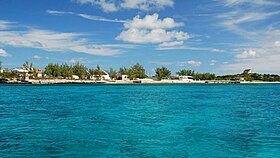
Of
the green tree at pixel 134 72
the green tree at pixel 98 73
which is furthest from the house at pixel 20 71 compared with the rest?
the green tree at pixel 134 72

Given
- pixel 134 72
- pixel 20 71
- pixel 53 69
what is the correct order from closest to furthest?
pixel 53 69 → pixel 20 71 → pixel 134 72

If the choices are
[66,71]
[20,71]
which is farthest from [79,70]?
[20,71]

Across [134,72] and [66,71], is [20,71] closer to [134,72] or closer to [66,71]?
[66,71]

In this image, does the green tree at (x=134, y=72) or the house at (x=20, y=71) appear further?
the green tree at (x=134, y=72)

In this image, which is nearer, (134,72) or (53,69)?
(53,69)

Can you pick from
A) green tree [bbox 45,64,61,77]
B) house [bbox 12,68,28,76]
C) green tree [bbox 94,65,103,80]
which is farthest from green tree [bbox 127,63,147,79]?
house [bbox 12,68,28,76]

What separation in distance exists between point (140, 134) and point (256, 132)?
29.3 ft

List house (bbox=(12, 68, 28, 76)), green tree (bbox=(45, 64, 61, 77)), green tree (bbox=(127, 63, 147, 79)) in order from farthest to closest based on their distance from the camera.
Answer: green tree (bbox=(127, 63, 147, 79)), green tree (bbox=(45, 64, 61, 77)), house (bbox=(12, 68, 28, 76))

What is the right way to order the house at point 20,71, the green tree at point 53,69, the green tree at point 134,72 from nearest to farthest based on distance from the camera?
the house at point 20,71 → the green tree at point 53,69 → the green tree at point 134,72

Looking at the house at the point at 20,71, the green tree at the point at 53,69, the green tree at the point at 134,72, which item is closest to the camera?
the house at the point at 20,71

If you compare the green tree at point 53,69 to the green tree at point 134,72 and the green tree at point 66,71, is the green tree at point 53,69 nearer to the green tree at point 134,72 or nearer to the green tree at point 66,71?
the green tree at point 66,71

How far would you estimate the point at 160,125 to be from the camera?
25734 millimetres

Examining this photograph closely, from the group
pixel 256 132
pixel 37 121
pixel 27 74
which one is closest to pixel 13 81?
pixel 27 74

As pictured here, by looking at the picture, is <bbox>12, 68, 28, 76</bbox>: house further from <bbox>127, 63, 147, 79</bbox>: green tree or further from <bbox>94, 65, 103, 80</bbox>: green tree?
<bbox>127, 63, 147, 79</bbox>: green tree
